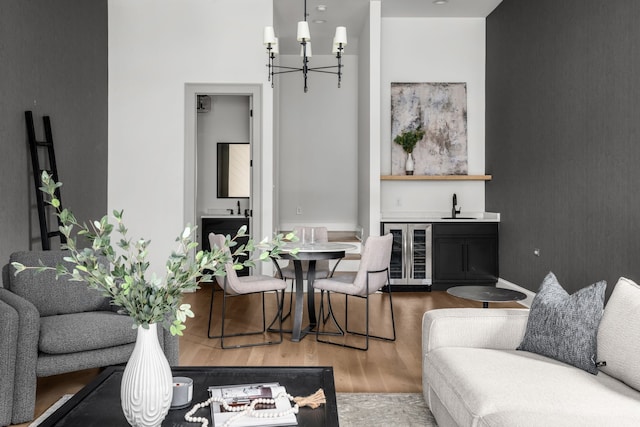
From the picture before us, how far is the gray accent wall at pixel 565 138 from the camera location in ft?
12.1

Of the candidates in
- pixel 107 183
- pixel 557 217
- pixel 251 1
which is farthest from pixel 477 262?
pixel 107 183

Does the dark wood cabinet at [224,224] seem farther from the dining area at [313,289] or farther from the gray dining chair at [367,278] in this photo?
the gray dining chair at [367,278]

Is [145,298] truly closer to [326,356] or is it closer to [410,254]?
[326,356]

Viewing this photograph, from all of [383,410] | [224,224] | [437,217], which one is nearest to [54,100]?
[224,224]

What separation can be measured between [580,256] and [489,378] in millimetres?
2796

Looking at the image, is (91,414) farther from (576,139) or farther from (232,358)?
(576,139)

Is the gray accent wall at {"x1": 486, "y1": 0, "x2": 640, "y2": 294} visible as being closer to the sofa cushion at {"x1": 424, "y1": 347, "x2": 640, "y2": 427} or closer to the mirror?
the sofa cushion at {"x1": 424, "y1": 347, "x2": 640, "y2": 427}

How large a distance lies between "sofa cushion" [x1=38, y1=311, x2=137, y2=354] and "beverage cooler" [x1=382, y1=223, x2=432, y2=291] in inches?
148

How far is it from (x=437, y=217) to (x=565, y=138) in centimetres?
202

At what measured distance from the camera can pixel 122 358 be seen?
2.77m

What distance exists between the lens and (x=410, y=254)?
605 centimetres

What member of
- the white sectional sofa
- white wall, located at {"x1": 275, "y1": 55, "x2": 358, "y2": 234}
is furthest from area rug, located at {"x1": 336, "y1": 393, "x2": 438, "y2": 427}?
white wall, located at {"x1": 275, "y1": 55, "x2": 358, "y2": 234}

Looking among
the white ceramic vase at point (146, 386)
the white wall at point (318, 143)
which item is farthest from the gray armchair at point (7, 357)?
the white wall at point (318, 143)

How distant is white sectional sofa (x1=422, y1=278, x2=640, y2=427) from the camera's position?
1.70 metres
